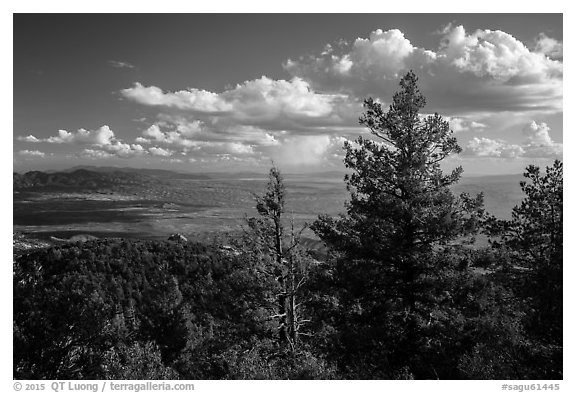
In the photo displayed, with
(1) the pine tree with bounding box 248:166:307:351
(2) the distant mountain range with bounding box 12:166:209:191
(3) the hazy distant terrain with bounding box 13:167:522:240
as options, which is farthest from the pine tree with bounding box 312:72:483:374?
(2) the distant mountain range with bounding box 12:166:209:191

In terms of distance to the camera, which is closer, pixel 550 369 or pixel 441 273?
pixel 550 369

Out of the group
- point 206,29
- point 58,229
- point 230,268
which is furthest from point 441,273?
point 58,229

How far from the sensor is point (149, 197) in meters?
38.4

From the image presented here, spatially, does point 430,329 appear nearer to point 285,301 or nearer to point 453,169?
point 453,169

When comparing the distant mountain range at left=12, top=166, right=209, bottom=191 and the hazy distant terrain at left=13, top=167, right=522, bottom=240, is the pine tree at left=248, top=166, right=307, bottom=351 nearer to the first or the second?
the hazy distant terrain at left=13, top=167, right=522, bottom=240

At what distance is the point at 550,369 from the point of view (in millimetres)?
→ 9305

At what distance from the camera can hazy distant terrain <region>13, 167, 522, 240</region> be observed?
19188 millimetres

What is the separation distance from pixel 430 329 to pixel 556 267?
3.21 m

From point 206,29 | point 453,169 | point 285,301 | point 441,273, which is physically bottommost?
point 285,301

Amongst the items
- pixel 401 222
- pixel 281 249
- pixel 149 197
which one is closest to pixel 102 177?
pixel 149 197

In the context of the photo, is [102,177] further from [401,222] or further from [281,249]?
[401,222]

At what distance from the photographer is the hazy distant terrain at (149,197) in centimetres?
1919

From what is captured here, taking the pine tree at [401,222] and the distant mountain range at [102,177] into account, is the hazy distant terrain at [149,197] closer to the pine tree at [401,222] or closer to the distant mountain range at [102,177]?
the distant mountain range at [102,177]

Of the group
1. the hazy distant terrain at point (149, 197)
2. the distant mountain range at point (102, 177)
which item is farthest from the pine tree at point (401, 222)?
the distant mountain range at point (102, 177)
